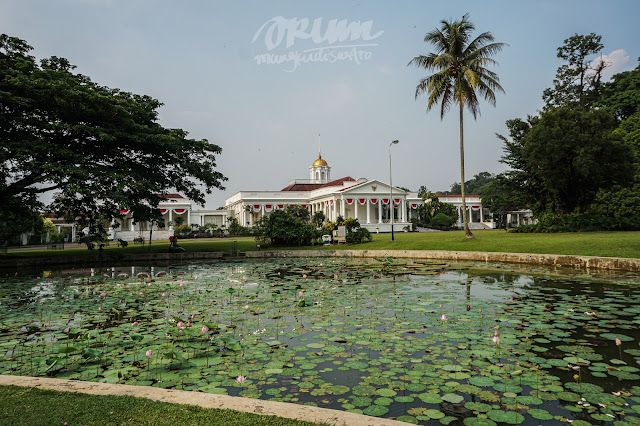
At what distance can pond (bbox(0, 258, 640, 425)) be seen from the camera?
3.49 m

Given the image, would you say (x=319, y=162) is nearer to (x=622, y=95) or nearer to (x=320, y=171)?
(x=320, y=171)

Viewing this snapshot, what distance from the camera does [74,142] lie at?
20.2 metres

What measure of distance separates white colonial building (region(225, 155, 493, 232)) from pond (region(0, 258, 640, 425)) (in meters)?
45.6

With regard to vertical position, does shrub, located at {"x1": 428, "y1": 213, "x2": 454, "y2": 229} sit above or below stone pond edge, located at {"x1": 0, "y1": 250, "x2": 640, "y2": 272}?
above

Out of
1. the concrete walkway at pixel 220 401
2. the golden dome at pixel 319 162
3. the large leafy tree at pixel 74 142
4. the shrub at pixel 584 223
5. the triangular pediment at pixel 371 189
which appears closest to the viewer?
the concrete walkway at pixel 220 401

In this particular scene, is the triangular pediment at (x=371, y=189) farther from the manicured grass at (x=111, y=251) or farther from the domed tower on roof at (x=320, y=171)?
the manicured grass at (x=111, y=251)

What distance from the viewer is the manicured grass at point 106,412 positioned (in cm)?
281

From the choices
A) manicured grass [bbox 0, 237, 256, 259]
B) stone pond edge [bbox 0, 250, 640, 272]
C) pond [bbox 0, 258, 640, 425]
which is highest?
manicured grass [bbox 0, 237, 256, 259]

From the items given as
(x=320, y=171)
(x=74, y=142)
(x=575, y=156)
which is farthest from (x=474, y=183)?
(x=74, y=142)

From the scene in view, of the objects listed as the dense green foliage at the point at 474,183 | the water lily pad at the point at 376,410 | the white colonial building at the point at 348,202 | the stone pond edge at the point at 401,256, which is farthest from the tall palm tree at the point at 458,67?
the dense green foliage at the point at 474,183

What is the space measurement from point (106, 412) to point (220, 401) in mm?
831

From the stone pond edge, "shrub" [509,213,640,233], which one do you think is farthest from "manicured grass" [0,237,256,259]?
"shrub" [509,213,640,233]

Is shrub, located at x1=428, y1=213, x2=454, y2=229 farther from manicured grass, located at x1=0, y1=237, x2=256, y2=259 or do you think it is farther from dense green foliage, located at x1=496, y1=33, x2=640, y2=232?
manicured grass, located at x1=0, y1=237, x2=256, y2=259

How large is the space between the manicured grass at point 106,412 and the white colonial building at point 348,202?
5066 centimetres
